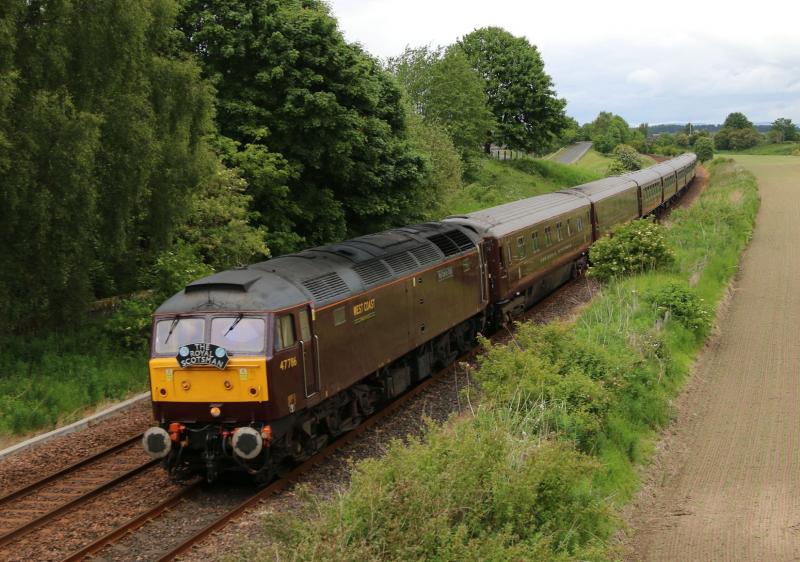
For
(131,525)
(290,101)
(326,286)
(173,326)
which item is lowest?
(131,525)

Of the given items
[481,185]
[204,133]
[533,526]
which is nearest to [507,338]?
[204,133]

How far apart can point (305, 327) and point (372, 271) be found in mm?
2719

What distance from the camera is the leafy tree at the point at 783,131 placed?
135 meters

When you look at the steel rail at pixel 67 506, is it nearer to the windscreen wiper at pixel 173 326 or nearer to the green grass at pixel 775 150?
the windscreen wiper at pixel 173 326

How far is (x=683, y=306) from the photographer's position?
70.3 feet

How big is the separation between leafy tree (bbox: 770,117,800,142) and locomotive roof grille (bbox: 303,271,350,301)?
136607mm

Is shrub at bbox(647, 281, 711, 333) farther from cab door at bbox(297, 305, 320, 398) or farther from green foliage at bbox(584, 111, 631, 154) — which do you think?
green foliage at bbox(584, 111, 631, 154)

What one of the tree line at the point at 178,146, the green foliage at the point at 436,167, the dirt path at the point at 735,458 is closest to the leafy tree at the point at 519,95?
the green foliage at the point at 436,167

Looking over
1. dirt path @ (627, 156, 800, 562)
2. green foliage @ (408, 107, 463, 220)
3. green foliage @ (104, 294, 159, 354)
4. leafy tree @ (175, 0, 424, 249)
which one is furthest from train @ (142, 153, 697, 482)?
green foliage @ (408, 107, 463, 220)

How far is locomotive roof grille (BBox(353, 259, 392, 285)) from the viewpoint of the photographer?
49.5ft

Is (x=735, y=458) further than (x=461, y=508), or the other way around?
(x=735, y=458)

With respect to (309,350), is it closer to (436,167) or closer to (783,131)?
(436,167)

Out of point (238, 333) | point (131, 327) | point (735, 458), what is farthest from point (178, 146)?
point (735, 458)

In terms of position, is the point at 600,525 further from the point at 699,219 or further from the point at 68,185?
the point at 699,219
